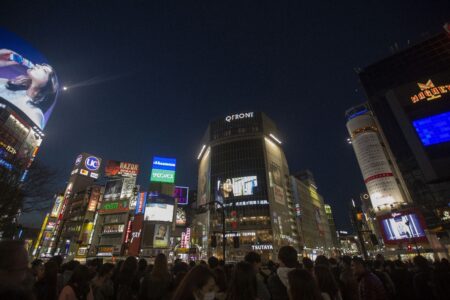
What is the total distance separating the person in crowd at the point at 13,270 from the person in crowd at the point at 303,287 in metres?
3.05

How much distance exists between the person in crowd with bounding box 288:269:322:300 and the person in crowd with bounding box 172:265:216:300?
121cm

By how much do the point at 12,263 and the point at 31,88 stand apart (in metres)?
45.0

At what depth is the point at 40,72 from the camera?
35.5 metres

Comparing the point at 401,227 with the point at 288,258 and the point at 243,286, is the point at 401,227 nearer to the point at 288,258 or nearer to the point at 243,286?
the point at 288,258

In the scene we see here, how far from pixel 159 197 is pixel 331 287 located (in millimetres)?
59823

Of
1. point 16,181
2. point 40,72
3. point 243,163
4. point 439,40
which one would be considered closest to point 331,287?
point 16,181

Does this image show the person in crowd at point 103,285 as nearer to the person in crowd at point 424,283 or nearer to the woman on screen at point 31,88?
the person in crowd at point 424,283

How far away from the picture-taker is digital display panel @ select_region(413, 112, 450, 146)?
114 ft

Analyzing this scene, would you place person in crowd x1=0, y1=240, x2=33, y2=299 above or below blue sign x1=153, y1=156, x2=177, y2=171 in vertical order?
below

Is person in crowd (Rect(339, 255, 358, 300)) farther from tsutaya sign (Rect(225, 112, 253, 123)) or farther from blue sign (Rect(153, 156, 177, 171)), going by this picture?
tsutaya sign (Rect(225, 112, 253, 123))

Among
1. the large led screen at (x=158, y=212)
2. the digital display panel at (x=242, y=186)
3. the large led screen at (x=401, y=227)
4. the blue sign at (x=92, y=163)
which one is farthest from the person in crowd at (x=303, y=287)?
the blue sign at (x=92, y=163)

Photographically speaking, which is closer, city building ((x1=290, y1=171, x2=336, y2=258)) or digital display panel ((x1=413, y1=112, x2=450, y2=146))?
digital display panel ((x1=413, y1=112, x2=450, y2=146))

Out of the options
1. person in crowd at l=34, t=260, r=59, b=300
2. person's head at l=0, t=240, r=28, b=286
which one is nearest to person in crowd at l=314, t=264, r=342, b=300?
person's head at l=0, t=240, r=28, b=286

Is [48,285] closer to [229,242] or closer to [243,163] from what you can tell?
[229,242]
